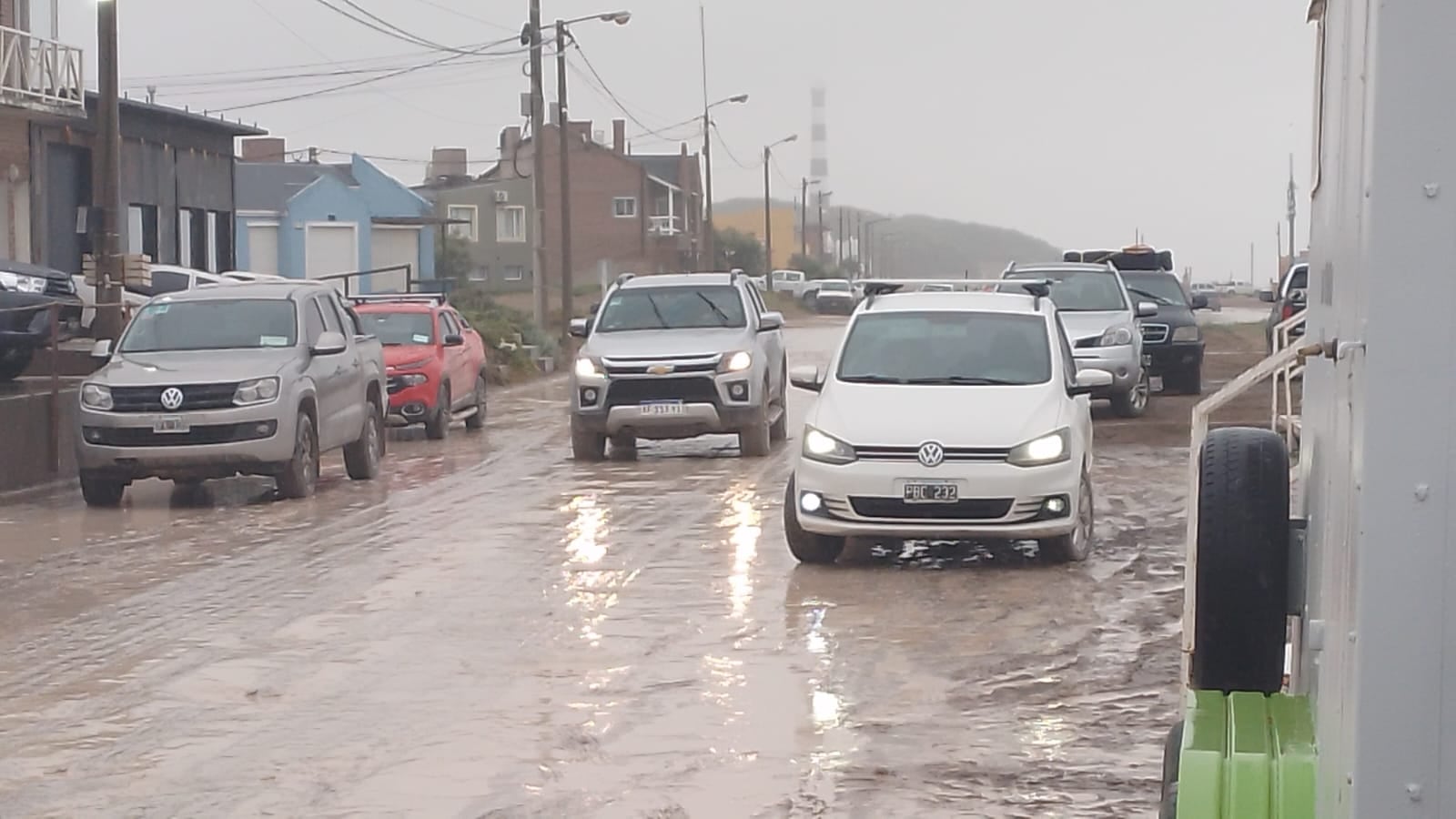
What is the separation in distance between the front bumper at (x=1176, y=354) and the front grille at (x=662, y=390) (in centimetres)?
997

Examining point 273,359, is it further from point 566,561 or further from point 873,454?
point 873,454

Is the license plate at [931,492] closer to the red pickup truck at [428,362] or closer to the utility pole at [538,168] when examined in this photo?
the red pickup truck at [428,362]

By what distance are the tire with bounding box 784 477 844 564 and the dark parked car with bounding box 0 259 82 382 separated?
10110 millimetres

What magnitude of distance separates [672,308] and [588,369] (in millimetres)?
1663

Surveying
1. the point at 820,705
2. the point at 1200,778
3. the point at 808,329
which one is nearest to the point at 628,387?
the point at 820,705

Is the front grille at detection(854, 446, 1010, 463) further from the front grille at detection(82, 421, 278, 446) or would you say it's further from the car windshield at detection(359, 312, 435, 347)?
the car windshield at detection(359, 312, 435, 347)

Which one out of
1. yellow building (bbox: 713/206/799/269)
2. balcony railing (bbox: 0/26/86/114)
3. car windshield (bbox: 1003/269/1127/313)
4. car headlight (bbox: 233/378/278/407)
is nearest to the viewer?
car headlight (bbox: 233/378/278/407)

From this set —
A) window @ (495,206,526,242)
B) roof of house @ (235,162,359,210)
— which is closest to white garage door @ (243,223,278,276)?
roof of house @ (235,162,359,210)

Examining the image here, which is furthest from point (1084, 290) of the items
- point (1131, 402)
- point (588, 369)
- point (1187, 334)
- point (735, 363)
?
point (588, 369)

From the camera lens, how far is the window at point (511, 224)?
338ft

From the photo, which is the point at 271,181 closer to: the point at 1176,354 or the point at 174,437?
the point at 1176,354

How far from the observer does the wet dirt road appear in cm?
722

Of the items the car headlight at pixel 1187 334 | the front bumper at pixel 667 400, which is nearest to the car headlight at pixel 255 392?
the front bumper at pixel 667 400

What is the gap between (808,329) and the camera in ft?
213
